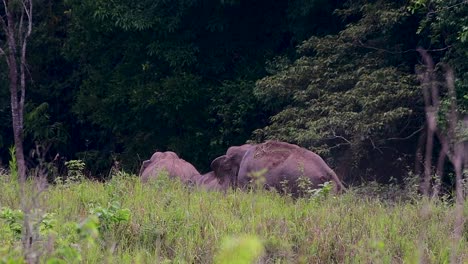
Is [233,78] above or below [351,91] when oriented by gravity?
above

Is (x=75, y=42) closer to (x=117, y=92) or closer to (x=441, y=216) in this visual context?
(x=117, y=92)

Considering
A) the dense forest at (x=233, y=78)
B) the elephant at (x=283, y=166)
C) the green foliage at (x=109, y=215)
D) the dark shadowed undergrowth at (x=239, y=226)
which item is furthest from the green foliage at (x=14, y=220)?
the dense forest at (x=233, y=78)

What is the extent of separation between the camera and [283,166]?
31.7ft

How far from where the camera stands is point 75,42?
18281 millimetres

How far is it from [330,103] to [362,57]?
1081 mm

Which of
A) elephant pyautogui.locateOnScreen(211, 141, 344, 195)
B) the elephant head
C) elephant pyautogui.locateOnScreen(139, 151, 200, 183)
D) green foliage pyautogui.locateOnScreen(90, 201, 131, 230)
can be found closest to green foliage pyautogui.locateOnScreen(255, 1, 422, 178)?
the elephant head

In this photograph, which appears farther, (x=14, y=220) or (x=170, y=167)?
(x=170, y=167)

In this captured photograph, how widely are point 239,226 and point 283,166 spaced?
321 cm

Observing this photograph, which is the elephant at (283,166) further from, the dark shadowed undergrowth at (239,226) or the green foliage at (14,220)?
the green foliage at (14,220)

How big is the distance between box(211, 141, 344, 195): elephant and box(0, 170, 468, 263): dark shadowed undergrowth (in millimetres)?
1468

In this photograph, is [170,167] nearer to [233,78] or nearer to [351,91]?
[351,91]

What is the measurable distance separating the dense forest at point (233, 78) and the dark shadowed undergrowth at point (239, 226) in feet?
15.1

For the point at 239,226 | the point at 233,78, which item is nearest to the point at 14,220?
the point at 239,226

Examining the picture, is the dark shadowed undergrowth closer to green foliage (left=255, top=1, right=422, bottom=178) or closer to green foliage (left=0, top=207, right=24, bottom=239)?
green foliage (left=0, top=207, right=24, bottom=239)
